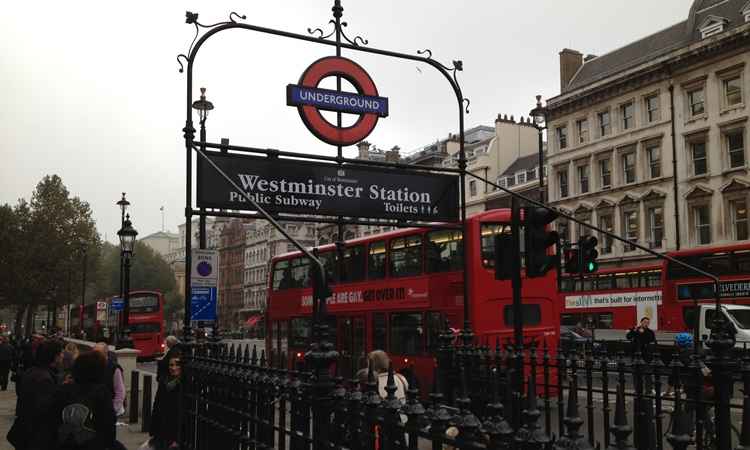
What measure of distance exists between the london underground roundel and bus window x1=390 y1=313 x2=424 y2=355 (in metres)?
8.95

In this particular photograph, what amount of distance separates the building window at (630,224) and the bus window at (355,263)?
25980mm

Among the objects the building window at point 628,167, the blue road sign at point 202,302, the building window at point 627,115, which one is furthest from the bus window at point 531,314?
the building window at point 627,115

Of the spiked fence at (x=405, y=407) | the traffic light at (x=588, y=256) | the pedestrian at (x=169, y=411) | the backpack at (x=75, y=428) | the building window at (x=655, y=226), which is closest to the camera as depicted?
the spiked fence at (x=405, y=407)

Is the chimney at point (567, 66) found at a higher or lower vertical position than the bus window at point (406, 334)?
higher

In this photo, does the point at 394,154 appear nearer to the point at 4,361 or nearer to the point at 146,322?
the point at 146,322

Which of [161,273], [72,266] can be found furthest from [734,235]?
[161,273]

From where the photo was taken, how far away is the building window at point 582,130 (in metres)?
45.8

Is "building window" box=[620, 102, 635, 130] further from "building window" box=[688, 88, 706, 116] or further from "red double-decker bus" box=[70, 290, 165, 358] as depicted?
"red double-decker bus" box=[70, 290, 165, 358]

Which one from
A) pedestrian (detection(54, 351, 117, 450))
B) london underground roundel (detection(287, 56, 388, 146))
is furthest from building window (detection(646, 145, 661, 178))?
pedestrian (detection(54, 351, 117, 450))

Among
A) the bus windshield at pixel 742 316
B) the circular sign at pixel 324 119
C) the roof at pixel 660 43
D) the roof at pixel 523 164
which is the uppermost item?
the roof at pixel 660 43

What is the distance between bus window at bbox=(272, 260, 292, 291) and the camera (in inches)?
891

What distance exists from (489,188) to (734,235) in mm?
20574

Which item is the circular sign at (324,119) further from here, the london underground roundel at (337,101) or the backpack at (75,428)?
the backpack at (75,428)

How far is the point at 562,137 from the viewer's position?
47.9m
